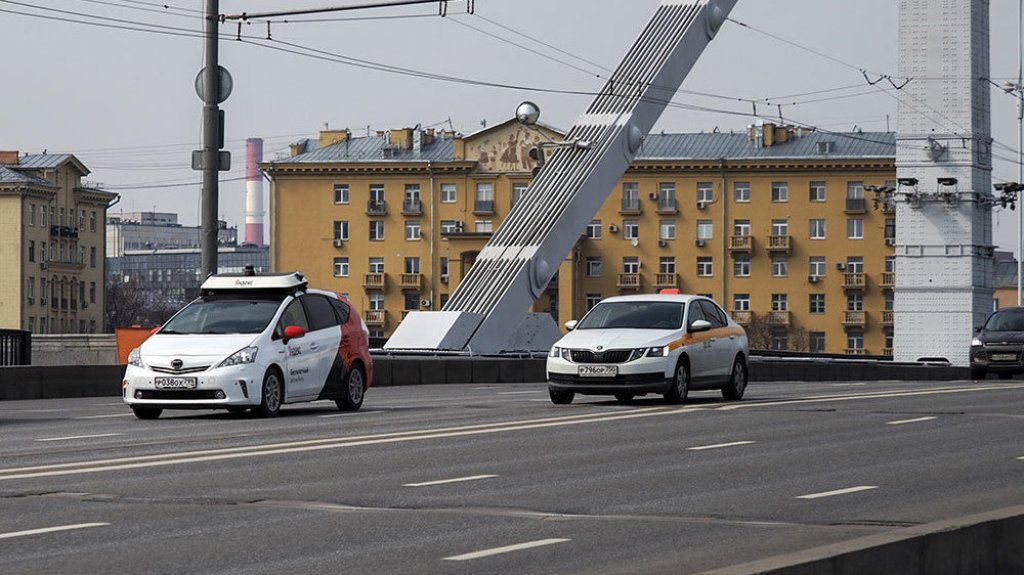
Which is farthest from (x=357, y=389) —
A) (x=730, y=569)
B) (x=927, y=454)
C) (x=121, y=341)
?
(x=730, y=569)

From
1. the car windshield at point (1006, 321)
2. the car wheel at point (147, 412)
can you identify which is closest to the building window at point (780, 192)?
the car windshield at point (1006, 321)

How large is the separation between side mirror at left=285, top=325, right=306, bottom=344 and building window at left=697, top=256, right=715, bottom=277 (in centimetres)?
11851

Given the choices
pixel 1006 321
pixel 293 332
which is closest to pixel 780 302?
pixel 1006 321

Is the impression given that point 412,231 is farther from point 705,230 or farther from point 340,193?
point 705,230

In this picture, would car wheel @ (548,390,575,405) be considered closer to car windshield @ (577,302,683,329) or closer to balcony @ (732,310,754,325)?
car windshield @ (577,302,683,329)

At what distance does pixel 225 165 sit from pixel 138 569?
2330cm

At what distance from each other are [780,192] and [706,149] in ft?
20.7

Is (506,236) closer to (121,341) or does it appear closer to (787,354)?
(787,354)

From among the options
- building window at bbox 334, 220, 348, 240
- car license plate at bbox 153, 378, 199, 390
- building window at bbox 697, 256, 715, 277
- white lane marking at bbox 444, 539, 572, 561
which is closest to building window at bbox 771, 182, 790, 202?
building window at bbox 697, 256, 715, 277

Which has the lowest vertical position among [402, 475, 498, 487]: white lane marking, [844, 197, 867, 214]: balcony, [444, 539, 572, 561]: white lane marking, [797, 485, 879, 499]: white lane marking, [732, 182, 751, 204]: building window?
[797, 485, 879, 499]: white lane marking

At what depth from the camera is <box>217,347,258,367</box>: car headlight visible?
21750 mm

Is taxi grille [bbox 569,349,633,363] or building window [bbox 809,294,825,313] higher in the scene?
building window [bbox 809,294,825,313]

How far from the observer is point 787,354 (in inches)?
2443

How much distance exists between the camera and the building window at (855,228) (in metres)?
138
